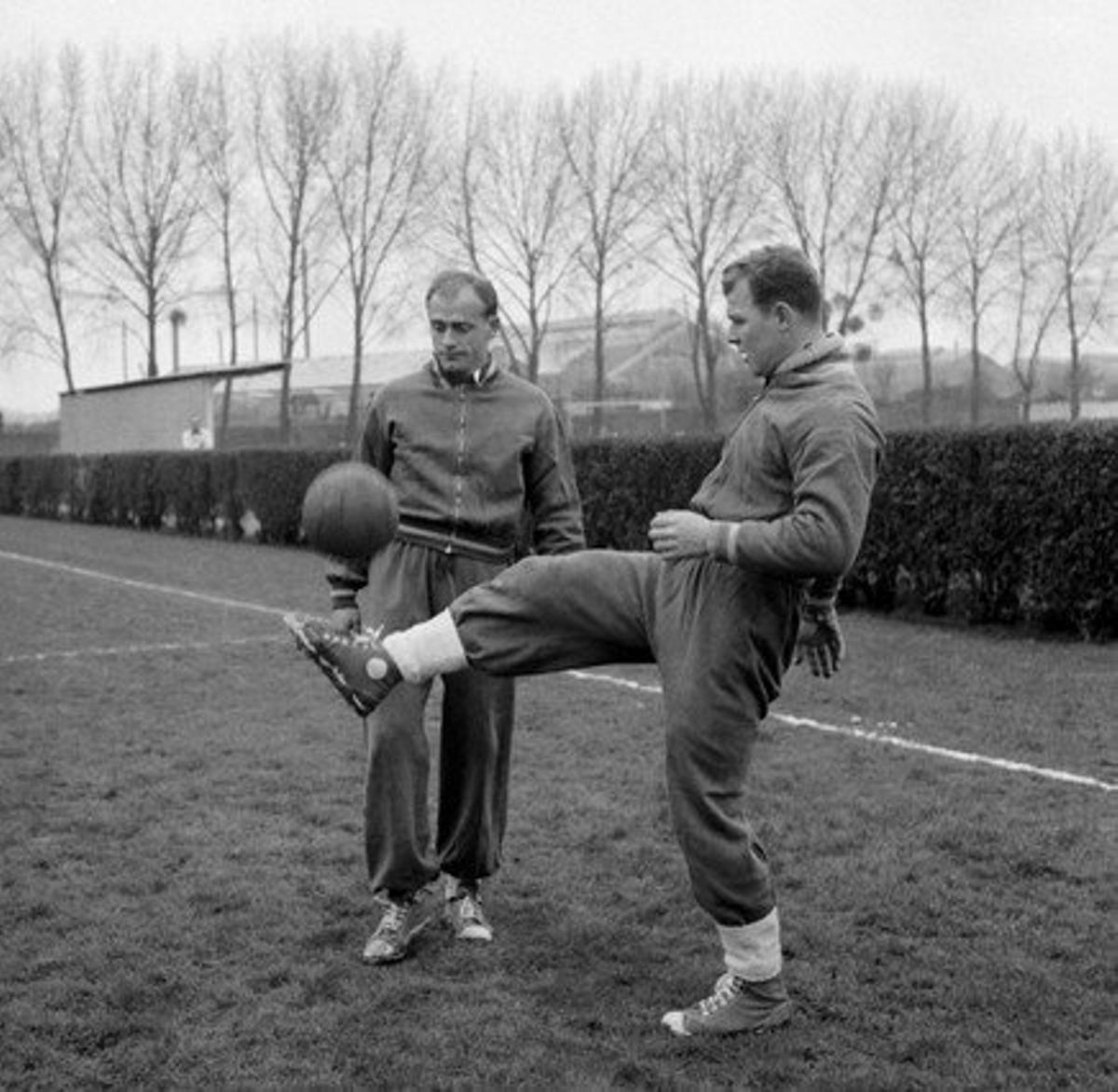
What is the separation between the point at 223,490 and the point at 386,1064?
78.6 ft

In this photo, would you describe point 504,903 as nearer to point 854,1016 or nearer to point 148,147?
point 854,1016

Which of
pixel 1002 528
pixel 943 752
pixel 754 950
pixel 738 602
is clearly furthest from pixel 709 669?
pixel 1002 528

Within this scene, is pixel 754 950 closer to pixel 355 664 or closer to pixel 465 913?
pixel 465 913

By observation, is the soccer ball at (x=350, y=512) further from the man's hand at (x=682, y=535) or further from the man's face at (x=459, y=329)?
the man's hand at (x=682, y=535)

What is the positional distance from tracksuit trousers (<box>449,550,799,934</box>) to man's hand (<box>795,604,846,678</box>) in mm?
32

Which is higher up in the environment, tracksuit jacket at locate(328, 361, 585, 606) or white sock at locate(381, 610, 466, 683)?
tracksuit jacket at locate(328, 361, 585, 606)

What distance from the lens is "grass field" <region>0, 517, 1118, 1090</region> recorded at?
3.92 meters

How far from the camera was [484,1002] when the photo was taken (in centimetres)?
431

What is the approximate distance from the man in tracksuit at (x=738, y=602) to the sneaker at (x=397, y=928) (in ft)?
2.85

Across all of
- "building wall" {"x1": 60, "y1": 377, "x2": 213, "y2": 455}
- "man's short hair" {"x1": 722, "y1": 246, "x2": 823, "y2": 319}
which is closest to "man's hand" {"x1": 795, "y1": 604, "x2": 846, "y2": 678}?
"man's short hair" {"x1": 722, "y1": 246, "x2": 823, "y2": 319}

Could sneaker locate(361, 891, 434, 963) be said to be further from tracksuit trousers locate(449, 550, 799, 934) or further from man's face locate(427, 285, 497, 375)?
man's face locate(427, 285, 497, 375)

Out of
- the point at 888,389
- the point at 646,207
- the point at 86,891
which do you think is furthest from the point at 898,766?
the point at 888,389

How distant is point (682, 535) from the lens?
153 inches

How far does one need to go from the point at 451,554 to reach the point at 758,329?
1388mm
